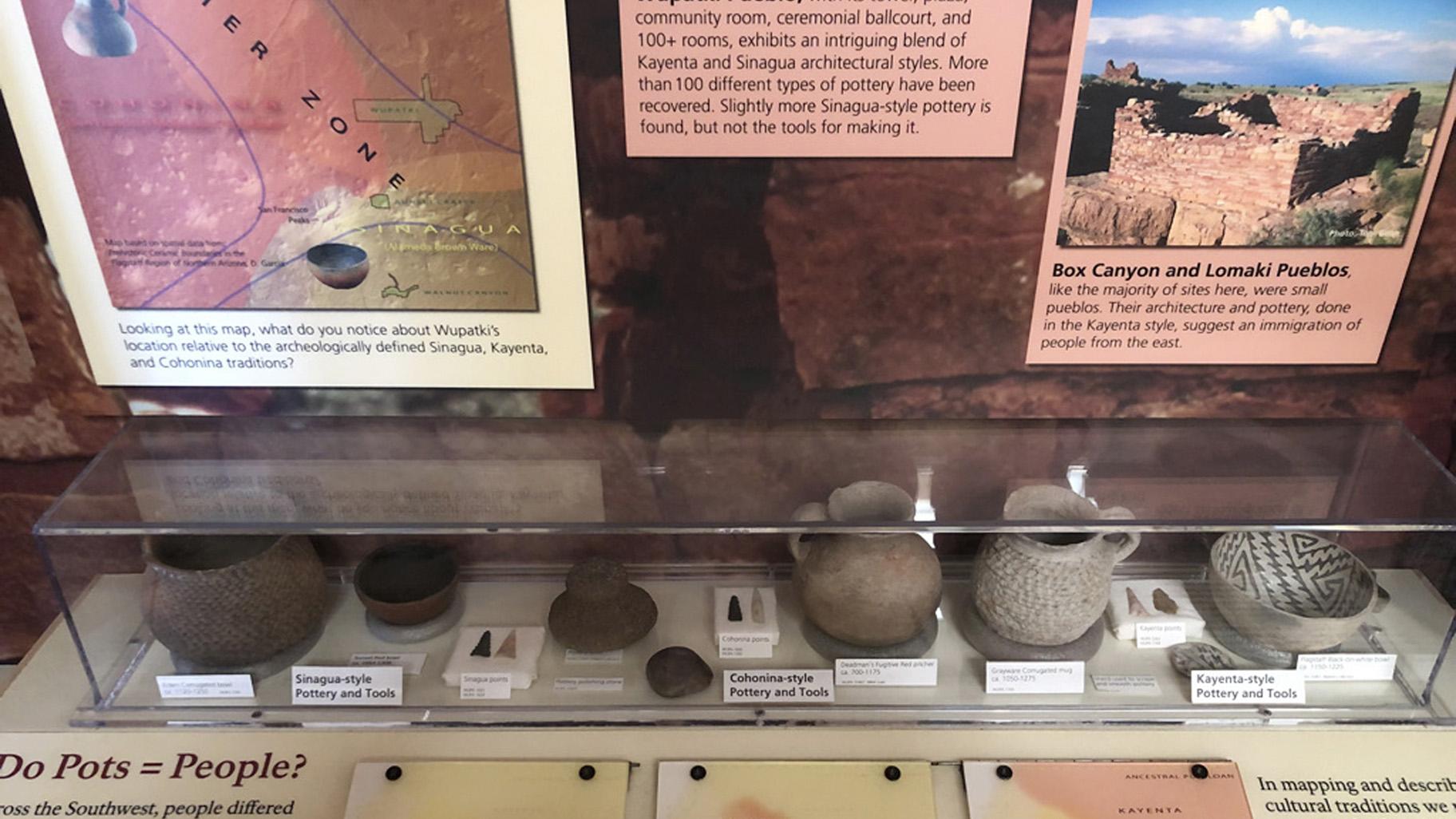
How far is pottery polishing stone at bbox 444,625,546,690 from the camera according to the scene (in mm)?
914

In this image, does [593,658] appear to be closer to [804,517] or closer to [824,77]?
[804,517]

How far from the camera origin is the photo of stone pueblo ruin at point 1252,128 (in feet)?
2.50

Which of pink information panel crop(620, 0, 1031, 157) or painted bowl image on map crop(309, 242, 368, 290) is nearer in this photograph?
pink information panel crop(620, 0, 1031, 157)

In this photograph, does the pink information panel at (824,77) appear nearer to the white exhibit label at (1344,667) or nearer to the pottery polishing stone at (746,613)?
the pottery polishing stone at (746,613)

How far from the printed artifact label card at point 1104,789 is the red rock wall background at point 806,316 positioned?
335mm

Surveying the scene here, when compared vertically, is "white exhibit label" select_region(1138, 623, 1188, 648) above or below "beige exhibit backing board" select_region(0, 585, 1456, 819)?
above

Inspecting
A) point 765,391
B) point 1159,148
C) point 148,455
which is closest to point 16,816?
point 148,455

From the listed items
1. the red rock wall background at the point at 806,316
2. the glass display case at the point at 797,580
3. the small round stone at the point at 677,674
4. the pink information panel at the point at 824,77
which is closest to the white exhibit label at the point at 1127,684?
the glass display case at the point at 797,580

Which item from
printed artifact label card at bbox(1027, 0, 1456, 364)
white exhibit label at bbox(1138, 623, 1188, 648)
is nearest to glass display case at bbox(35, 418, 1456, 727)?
white exhibit label at bbox(1138, 623, 1188, 648)

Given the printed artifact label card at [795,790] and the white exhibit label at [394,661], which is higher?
the white exhibit label at [394,661]

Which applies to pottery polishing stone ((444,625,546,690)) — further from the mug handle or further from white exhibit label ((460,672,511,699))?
the mug handle

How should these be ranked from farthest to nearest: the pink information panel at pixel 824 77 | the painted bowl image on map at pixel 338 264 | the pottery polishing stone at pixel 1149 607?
the pottery polishing stone at pixel 1149 607 → the painted bowl image on map at pixel 338 264 → the pink information panel at pixel 824 77

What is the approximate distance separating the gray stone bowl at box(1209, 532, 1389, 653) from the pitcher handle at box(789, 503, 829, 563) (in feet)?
1.41

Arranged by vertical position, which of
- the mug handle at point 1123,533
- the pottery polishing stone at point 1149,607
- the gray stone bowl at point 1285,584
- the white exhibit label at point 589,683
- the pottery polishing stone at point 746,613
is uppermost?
the mug handle at point 1123,533
